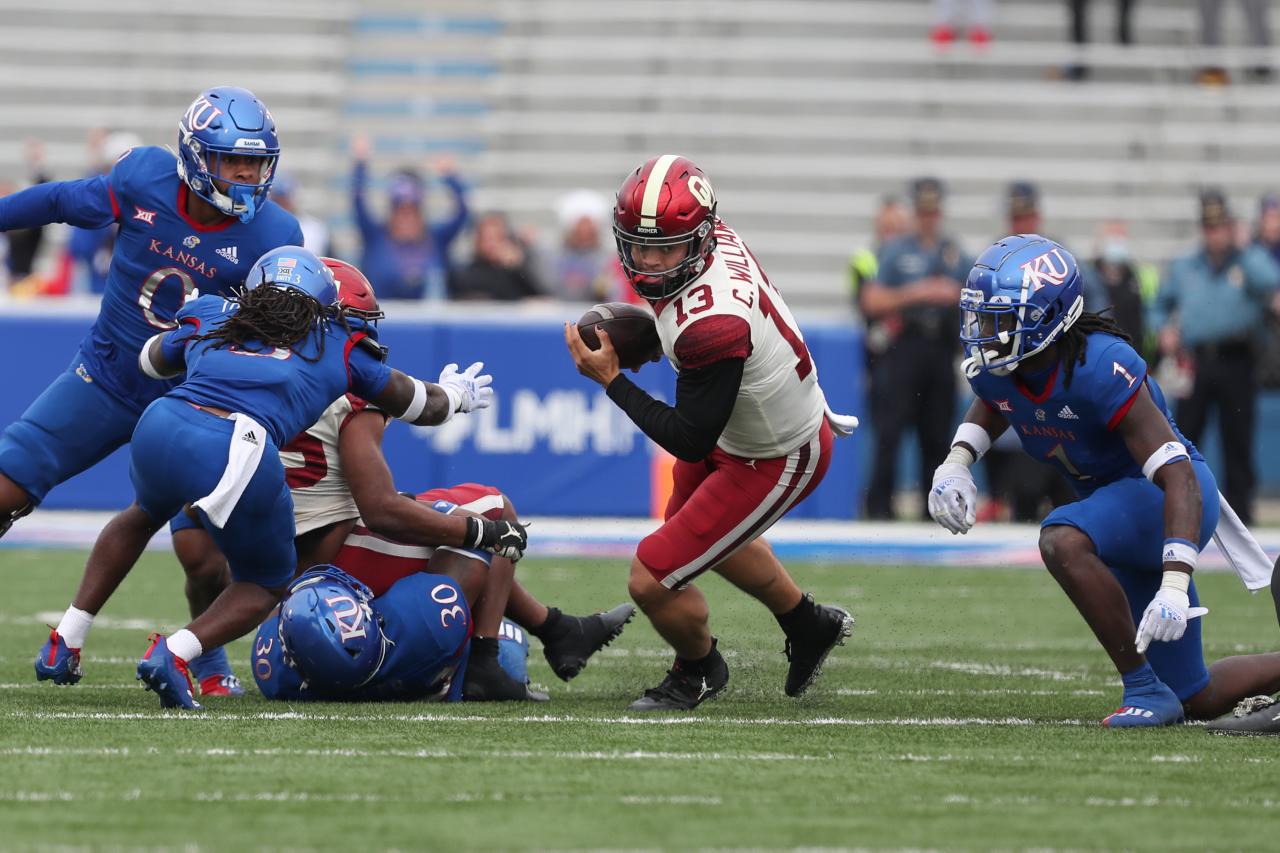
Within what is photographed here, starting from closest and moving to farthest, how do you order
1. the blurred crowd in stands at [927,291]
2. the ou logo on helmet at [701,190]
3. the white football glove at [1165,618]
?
the white football glove at [1165,618] < the ou logo on helmet at [701,190] < the blurred crowd in stands at [927,291]

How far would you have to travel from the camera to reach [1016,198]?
12.0m

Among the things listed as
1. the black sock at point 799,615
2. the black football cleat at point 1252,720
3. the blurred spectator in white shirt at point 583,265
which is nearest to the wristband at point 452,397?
the black sock at point 799,615

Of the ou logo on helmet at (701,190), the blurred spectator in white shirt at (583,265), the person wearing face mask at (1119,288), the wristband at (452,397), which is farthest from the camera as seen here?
the blurred spectator in white shirt at (583,265)

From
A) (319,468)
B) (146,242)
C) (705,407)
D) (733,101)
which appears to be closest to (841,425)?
(705,407)

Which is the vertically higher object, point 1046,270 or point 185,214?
point 185,214

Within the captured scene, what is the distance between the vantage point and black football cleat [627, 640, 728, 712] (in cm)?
585

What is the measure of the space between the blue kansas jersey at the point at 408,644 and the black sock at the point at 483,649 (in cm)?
6

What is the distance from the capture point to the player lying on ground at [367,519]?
582cm

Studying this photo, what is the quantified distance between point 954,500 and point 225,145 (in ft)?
8.35

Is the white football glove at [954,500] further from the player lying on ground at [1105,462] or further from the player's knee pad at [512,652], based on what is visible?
the player's knee pad at [512,652]

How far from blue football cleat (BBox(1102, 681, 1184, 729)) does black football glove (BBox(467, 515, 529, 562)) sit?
5.85ft

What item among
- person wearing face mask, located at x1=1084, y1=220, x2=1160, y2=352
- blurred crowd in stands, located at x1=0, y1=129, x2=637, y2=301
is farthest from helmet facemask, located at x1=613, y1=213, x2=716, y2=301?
person wearing face mask, located at x1=1084, y1=220, x2=1160, y2=352

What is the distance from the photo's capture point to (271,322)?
5.75 m

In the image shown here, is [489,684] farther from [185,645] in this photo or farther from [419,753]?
[419,753]
